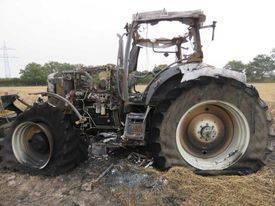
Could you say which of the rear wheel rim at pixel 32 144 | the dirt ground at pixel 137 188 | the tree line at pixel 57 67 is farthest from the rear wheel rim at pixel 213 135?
the tree line at pixel 57 67

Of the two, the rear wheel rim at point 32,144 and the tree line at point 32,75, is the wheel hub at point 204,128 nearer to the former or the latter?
the rear wheel rim at point 32,144

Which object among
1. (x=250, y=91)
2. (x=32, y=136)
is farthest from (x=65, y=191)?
(x=250, y=91)

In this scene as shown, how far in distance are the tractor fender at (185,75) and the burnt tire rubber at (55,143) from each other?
1.32 meters

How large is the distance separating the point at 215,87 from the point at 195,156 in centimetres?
108

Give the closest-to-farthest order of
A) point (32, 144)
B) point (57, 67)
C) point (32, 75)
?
point (32, 144)
point (57, 67)
point (32, 75)

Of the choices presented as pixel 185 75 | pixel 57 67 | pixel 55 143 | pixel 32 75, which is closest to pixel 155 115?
pixel 185 75

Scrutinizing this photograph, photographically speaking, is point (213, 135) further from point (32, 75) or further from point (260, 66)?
point (260, 66)

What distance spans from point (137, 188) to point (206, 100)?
1588 mm

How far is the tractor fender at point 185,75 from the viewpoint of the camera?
18.2ft

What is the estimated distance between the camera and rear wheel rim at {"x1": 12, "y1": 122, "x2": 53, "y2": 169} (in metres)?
6.39

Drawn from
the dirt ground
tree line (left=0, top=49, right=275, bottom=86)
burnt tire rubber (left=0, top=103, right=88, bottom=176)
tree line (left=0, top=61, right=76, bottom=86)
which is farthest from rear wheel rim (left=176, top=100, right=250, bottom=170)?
tree line (left=0, top=61, right=76, bottom=86)

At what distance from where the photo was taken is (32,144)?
21.3 feet

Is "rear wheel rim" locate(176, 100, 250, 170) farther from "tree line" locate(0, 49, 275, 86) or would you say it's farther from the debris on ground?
"tree line" locate(0, 49, 275, 86)

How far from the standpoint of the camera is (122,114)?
22.2 ft
